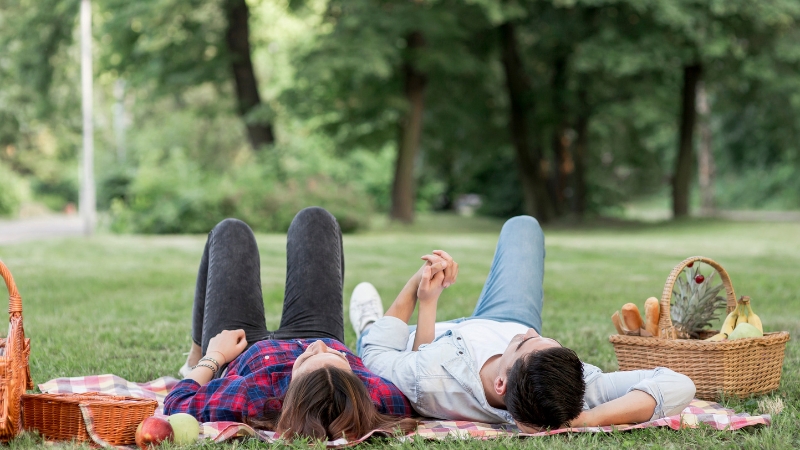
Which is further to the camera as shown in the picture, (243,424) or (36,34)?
(36,34)

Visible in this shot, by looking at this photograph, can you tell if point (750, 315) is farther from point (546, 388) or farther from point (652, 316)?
point (546, 388)

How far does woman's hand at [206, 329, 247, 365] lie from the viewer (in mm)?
3885

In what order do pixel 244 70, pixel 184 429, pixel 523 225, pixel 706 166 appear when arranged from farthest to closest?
1. pixel 706 166
2. pixel 244 70
3. pixel 523 225
4. pixel 184 429

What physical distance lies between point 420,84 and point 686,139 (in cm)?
774

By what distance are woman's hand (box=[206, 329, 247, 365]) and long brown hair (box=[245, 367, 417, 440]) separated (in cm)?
62

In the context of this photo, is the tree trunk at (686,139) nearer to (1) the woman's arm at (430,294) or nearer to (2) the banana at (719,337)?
(2) the banana at (719,337)

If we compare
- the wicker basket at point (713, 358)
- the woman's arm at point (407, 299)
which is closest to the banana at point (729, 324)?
the wicker basket at point (713, 358)

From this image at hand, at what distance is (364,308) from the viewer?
18.1ft

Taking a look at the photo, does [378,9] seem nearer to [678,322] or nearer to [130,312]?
[130,312]

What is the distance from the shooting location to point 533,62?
2627 centimetres

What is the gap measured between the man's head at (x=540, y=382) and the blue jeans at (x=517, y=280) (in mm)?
783

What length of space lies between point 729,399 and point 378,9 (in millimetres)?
16894

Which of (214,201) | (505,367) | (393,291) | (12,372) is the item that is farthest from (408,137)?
(12,372)

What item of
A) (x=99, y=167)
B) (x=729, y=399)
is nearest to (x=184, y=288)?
(x=729, y=399)
